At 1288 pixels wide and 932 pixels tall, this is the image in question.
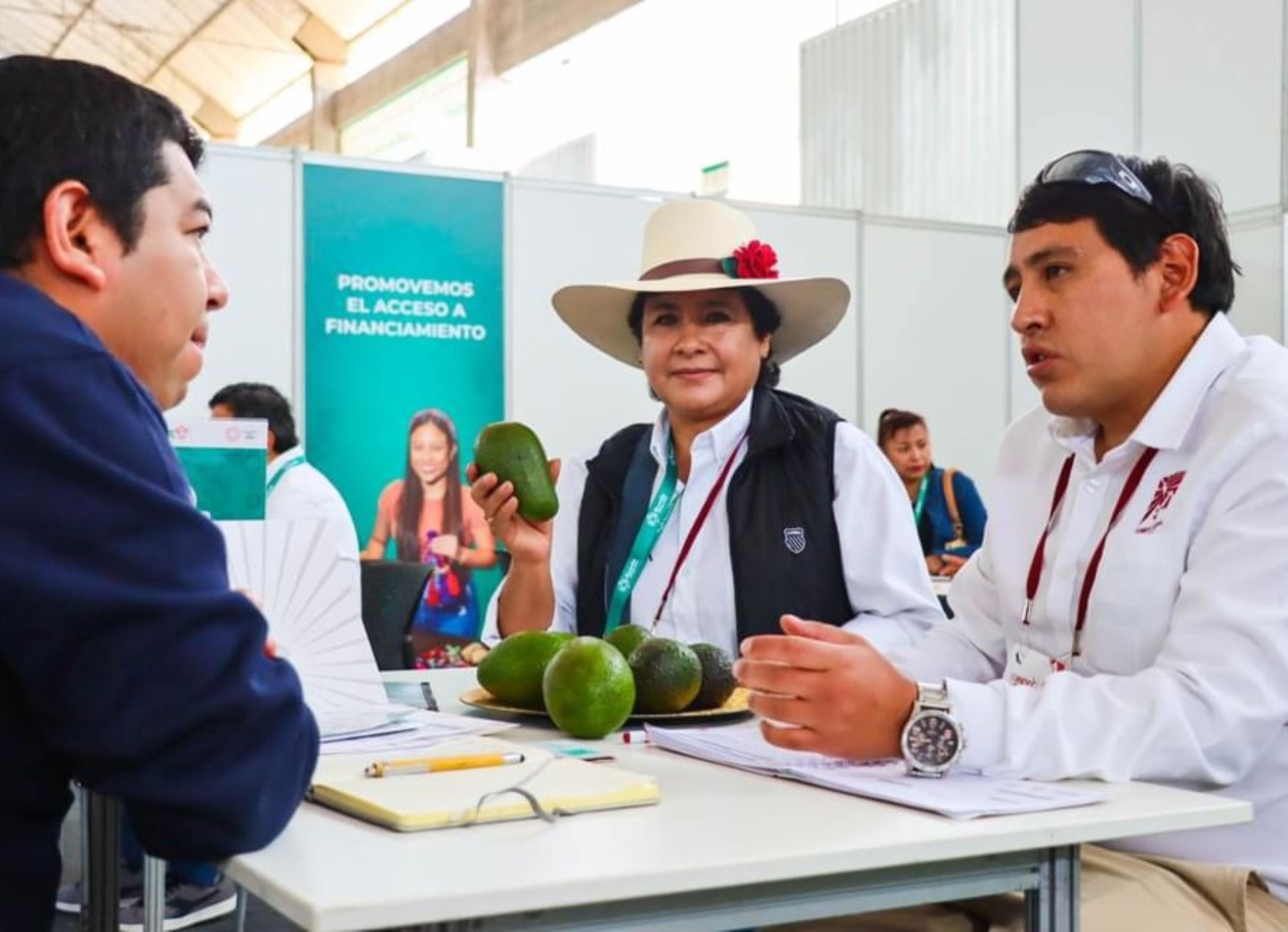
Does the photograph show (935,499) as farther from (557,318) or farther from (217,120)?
(217,120)

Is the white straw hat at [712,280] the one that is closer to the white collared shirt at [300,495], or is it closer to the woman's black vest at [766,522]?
the woman's black vest at [766,522]

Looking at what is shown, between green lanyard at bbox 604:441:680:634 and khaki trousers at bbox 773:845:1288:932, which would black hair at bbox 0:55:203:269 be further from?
green lanyard at bbox 604:441:680:634

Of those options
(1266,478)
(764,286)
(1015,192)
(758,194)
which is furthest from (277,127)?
(1266,478)

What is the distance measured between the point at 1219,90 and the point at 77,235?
680cm

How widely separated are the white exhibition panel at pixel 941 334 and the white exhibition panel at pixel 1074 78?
78 cm

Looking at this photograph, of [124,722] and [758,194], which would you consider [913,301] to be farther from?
[124,722]

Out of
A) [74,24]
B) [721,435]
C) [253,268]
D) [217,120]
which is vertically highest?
[74,24]

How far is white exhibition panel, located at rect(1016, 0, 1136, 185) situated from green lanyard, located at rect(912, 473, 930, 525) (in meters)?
2.15

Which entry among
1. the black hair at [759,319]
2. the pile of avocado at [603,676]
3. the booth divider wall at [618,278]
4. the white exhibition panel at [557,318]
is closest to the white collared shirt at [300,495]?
the booth divider wall at [618,278]

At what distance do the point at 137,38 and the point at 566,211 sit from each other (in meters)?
12.2

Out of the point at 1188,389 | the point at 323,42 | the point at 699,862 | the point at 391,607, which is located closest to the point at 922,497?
the point at 391,607

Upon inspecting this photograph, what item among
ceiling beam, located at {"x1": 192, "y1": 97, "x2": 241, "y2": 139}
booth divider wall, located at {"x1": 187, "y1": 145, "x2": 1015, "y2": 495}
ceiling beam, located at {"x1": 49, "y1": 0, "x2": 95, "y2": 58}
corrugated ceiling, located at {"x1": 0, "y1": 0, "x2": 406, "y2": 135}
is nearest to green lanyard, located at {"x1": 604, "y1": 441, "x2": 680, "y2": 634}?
booth divider wall, located at {"x1": 187, "y1": 145, "x2": 1015, "y2": 495}

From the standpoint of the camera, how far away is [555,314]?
5.64 meters

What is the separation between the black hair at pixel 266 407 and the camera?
4.62m
